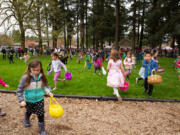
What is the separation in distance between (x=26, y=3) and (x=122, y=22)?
60.6 ft

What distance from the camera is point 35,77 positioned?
3.05 meters

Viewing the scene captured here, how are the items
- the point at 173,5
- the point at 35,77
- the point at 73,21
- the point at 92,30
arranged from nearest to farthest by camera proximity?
the point at 35,77 < the point at 173,5 < the point at 92,30 < the point at 73,21

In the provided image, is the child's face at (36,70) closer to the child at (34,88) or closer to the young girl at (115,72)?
the child at (34,88)

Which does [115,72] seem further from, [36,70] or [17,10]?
[17,10]

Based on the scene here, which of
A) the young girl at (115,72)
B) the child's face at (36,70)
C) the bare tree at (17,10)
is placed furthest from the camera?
the bare tree at (17,10)

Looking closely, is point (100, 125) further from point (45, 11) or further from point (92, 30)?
point (92, 30)

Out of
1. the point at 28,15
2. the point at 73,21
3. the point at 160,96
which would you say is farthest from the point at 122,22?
the point at 160,96

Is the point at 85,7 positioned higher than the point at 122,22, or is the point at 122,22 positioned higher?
the point at 85,7

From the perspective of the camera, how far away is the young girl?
5186mm

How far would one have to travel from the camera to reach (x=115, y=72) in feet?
17.4

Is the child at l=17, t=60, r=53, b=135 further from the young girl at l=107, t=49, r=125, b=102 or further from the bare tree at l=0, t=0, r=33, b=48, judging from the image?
the bare tree at l=0, t=0, r=33, b=48

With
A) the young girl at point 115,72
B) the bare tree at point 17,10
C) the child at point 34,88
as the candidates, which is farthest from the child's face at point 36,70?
the bare tree at point 17,10

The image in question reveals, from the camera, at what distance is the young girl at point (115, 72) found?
17.0ft

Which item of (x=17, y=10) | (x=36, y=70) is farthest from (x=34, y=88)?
(x=17, y=10)
